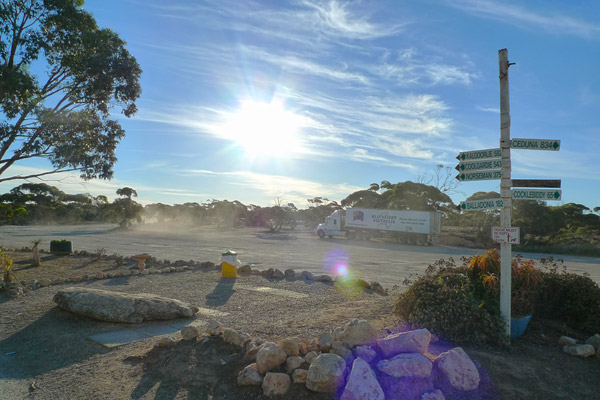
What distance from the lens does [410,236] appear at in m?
34.5

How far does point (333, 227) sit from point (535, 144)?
34293 millimetres

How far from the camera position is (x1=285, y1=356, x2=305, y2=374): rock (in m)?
3.66

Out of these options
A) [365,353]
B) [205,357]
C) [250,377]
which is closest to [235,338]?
[205,357]

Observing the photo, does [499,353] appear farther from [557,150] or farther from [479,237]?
[479,237]

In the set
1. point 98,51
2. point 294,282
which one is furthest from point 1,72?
point 294,282

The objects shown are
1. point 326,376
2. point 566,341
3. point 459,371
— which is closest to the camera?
point 326,376

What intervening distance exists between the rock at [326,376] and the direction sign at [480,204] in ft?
9.07

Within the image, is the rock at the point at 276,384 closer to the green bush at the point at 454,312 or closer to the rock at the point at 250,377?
the rock at the point at 250,377

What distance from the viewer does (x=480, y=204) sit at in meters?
5.02

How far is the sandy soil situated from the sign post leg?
0.57 m

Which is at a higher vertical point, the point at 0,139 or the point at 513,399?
the point at 0,139

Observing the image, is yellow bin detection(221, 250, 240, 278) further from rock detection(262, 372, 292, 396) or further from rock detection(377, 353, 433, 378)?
rock detection(377, 353, 433, 378)

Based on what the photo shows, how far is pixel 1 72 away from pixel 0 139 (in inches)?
81.6

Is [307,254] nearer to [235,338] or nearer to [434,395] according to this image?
[235,338]
